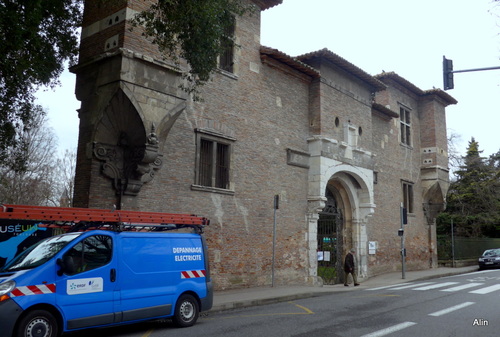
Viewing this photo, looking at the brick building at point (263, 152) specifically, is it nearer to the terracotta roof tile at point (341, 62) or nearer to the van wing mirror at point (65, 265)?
the terracotta roof tile at point (341, 62)

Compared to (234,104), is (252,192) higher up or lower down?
lower down

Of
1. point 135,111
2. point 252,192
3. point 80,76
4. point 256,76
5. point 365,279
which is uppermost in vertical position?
point 256,76

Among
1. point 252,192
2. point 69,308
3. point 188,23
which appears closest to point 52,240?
point 69,308

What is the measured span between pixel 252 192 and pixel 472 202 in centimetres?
2967

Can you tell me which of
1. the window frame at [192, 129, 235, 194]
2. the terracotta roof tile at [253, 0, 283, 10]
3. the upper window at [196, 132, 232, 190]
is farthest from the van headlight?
the terracotta roof tile at [253, 0, 283, 10]

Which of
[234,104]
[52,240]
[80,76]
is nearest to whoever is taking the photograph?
[52,240]

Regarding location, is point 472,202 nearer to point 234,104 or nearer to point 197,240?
point 234,104

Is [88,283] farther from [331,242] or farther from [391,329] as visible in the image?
[331,242]

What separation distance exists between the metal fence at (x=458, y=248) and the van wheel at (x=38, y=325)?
27854 mm

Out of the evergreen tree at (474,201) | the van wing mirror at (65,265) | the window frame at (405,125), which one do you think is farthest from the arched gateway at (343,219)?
the evergreen tree at (474,201)

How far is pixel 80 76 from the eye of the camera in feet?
42.0

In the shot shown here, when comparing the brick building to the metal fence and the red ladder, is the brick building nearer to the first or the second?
the red ladder

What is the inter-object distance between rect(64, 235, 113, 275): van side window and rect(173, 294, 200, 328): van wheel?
182 cm

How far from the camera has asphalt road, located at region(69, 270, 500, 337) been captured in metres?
8.18
